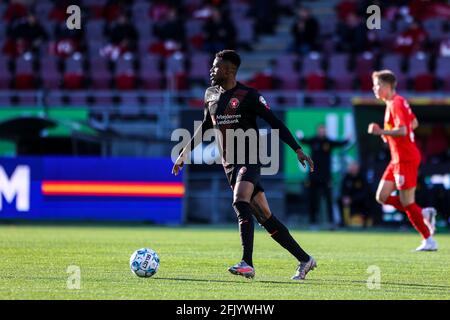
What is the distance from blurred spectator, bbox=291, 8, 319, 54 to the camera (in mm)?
25891

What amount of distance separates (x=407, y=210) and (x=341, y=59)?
11.7 meters

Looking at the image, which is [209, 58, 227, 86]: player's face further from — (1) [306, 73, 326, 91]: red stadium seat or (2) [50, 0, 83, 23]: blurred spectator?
(2) [50, 0, 83, 23]: blurred spectator

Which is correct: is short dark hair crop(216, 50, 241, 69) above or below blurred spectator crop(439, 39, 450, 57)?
below

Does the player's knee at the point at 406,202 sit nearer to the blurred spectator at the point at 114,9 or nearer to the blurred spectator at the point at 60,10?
the blurred spectator at the point at 114,9

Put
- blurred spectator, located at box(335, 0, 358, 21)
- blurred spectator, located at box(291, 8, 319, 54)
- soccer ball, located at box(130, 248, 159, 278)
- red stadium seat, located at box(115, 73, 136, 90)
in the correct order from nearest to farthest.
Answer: soccer ball, located at box(130, 248, 159, 278) < blurred spectator, located at box(291, 8, 319, 54) < red stadium seat, located at box(115, 73, 136, 90) < blurred spectator, located at box(335, 0, 358, 21)

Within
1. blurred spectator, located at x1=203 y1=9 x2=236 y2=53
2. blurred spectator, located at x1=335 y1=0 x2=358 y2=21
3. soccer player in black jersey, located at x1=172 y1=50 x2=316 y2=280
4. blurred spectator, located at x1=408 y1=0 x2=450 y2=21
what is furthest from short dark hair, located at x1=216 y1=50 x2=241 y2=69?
blurred spectator, located at x1=335 y1=0 x2=358 y2=21

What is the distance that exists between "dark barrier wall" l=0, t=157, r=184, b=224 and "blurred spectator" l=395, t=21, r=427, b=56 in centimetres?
751

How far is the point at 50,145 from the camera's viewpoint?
76.5 feet

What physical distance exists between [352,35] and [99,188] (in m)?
8.11

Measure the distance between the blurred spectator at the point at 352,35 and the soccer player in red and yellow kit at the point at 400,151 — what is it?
11.7m

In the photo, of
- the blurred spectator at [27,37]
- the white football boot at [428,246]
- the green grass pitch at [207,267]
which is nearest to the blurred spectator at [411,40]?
the green grass pitch at [207,267]

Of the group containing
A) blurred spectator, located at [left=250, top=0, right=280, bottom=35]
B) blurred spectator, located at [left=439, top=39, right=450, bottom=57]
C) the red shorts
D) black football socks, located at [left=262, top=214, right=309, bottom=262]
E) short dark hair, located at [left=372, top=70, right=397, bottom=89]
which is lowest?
black football socks, located at [left=262, top=214, right=309, bottom=262]

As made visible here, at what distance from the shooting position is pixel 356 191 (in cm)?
2167
